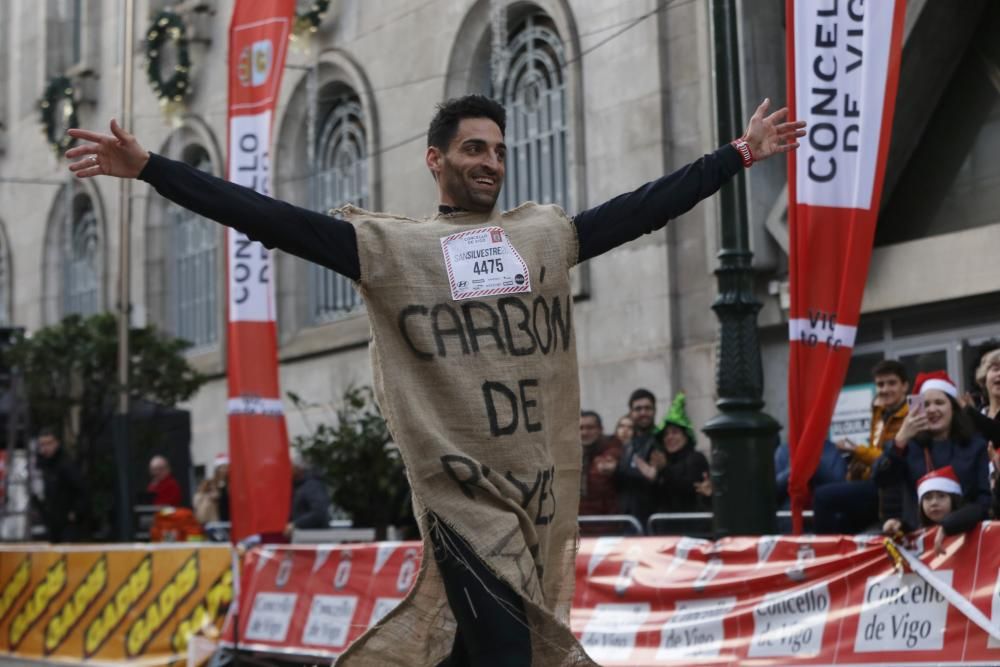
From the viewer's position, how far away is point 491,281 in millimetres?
5082

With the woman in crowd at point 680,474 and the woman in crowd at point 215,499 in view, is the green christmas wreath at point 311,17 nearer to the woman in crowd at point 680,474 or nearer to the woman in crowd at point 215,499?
the woman in crowd at point 215,499

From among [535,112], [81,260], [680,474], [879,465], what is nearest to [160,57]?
[81,260]

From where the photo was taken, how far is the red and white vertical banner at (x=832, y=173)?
9422 mm

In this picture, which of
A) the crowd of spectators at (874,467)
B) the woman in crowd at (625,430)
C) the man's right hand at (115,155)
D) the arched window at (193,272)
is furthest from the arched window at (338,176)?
the man's right hand at (115,155)

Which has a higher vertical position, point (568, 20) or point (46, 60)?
point (46, 60)

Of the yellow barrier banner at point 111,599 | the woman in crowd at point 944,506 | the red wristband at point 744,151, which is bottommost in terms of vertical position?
the yellow barrier banner at point 111,599

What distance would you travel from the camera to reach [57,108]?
32.1m

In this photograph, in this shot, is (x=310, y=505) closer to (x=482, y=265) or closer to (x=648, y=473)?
(x=648, y=473)

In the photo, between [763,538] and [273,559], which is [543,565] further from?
Result: [273,559]

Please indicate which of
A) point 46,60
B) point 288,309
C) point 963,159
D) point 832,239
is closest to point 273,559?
point 832,239

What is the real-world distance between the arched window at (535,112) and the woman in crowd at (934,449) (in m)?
10.9

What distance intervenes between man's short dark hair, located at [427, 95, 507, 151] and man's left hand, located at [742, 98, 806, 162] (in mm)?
824

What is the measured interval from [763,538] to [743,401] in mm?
1161

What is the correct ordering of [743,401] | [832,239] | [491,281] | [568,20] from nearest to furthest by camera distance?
[491,281] < [832,239] < [743,401] < [568,20]
